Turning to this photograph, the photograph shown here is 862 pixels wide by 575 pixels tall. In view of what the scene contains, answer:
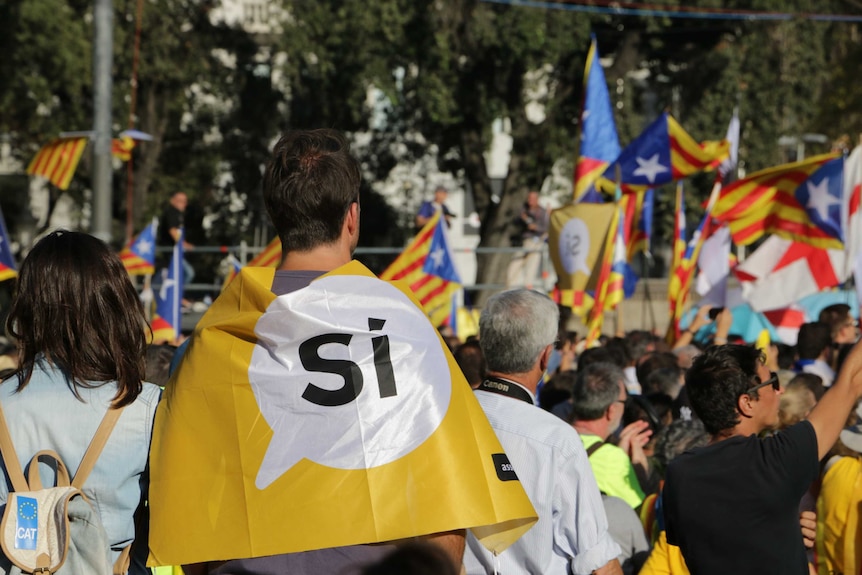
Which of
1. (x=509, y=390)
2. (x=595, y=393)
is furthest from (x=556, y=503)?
(x=595, y=393)

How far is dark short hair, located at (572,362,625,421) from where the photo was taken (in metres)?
5.18

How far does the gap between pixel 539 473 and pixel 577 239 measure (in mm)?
7506

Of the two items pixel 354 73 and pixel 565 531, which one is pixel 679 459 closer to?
pixel 565 531

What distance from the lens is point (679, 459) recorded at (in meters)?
3.62

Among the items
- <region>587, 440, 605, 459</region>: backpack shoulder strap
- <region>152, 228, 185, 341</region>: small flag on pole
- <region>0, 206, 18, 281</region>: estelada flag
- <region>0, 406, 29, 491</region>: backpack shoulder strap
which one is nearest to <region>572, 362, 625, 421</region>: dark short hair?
<region>587, 440, 605, 459</region>: backpack shoulder strap

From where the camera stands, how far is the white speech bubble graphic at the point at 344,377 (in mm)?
2486

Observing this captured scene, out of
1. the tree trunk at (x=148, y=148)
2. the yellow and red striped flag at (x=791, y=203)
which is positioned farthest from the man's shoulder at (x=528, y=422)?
the tree trunk at (x=148, y=148)

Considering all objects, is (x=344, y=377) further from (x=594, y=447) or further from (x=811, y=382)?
(x=811, y=382)

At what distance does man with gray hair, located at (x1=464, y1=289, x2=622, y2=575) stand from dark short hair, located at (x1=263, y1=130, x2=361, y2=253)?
0.98 m

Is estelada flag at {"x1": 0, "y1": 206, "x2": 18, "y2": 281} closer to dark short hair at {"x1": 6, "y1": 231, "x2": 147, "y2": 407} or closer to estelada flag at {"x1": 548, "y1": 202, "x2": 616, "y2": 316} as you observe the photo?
estelada flag at {"x1": 548, "y1": 202, "x2": 616, "y2": 316}

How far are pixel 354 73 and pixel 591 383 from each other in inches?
750

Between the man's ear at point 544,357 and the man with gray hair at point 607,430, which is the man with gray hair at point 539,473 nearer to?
the man's ear at point 544,357

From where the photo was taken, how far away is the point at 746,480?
3.40 m

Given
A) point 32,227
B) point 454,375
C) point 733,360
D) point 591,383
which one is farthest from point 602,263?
point 32,227
